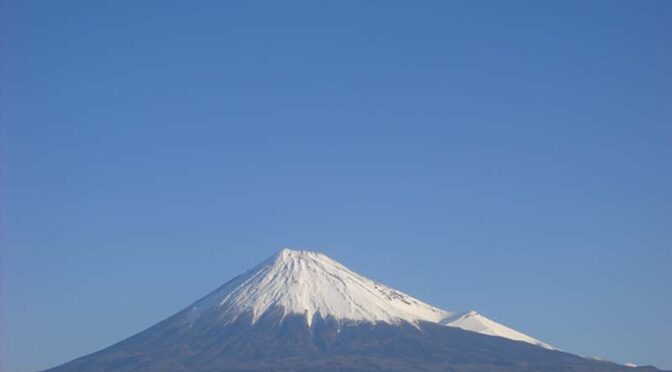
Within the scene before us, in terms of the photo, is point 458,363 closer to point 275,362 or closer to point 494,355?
Answer: point 494,355

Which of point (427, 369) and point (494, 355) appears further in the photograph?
point (494, 355)

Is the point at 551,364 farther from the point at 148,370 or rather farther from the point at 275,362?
the point at 148,370

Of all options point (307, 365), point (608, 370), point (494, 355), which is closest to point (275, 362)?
point (307, 365)

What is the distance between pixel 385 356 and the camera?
195125 millimetres

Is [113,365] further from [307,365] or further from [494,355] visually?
[494,355]

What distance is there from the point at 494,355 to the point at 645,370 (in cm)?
2285

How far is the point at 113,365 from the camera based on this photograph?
198m

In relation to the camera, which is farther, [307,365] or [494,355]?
[494,355]

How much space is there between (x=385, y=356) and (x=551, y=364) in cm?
2513

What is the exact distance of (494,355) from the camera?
19975cm

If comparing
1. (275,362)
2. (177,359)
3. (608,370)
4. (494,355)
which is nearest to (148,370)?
(177,359)

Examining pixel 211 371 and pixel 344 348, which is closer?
pixel 211 371

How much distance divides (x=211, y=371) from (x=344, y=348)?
2296cm

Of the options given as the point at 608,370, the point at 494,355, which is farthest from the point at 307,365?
the point at 608,370
